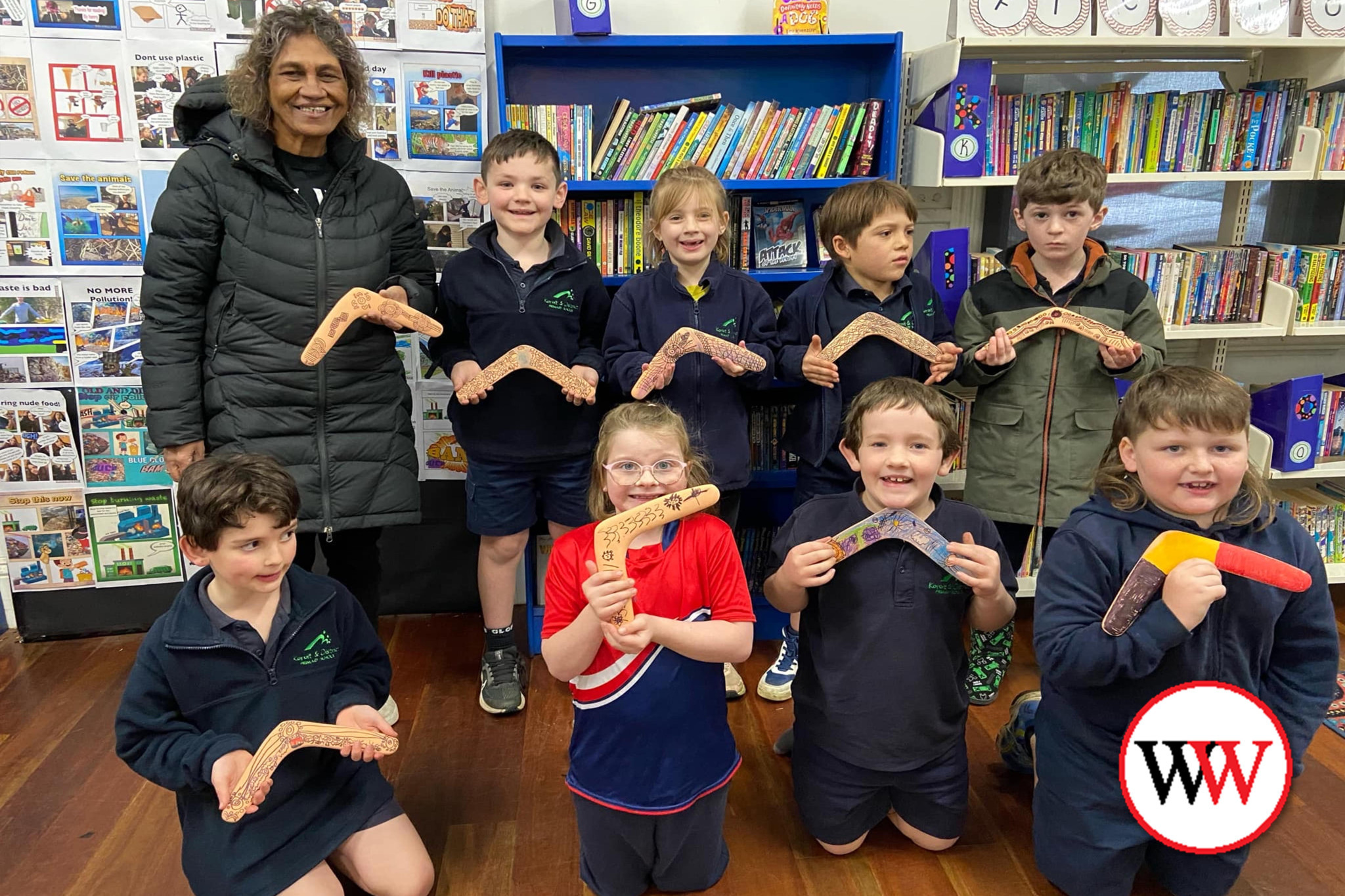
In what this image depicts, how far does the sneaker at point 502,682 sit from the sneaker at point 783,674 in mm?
713

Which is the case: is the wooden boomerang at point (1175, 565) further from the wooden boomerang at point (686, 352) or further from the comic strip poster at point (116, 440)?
the comic strip poster at point (116, 440)

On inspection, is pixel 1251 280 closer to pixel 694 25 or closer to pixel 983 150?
pixel 983 150

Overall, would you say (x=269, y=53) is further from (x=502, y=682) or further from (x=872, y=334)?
(x=502, y=682)

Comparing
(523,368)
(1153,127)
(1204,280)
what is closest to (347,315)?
(523,368)

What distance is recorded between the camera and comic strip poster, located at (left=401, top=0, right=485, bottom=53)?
9.55 feet

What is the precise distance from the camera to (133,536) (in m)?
3.15

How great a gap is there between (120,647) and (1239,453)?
129 inches

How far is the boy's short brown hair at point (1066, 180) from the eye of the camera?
240 cm

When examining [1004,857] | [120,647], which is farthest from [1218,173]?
[120,647]

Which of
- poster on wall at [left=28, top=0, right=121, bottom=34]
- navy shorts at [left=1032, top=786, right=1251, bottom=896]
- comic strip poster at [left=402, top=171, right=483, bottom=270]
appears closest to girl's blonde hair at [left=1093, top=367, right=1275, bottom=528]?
navy shorts at [left=1032, top=786, right=1251, bottom=896]

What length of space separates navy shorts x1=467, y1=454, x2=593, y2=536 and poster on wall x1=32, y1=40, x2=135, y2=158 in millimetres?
1544

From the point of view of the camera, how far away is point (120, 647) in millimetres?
3088

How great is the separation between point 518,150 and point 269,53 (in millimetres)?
608

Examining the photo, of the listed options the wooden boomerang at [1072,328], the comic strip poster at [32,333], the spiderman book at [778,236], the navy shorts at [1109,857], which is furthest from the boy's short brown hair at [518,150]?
the navy shorts at [1109,857]
